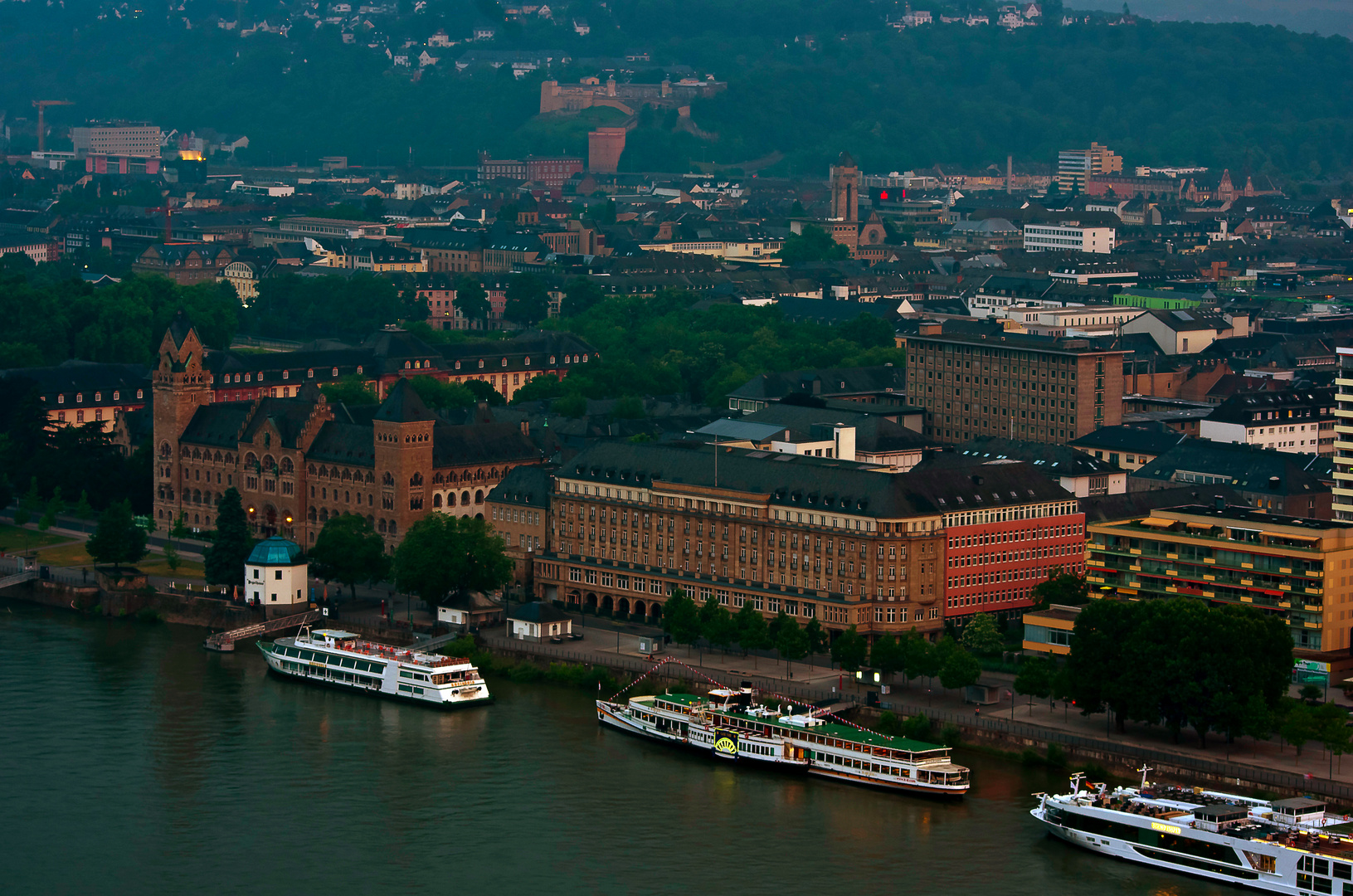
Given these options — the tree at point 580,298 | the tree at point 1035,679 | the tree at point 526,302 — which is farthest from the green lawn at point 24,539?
the tree at point 526,302

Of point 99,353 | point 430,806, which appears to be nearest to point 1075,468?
point 430,806

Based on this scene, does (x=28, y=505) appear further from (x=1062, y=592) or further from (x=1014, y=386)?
(x=1062, y=592)

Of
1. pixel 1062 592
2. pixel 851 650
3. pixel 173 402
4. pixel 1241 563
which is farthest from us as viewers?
pixel 173 402

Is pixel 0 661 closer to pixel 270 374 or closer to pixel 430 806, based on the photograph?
pixel 430 806

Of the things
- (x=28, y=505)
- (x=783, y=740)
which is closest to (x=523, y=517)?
(x=783, y=740)

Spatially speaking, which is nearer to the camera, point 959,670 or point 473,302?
point 959,670

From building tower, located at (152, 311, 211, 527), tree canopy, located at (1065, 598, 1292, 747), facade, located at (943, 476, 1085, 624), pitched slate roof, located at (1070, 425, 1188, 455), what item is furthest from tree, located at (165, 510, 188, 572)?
tree canopy, located at (1065, 598, 1292, 747)

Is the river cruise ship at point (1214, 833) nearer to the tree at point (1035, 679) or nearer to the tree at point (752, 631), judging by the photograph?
the tree at point (1035, 679)
